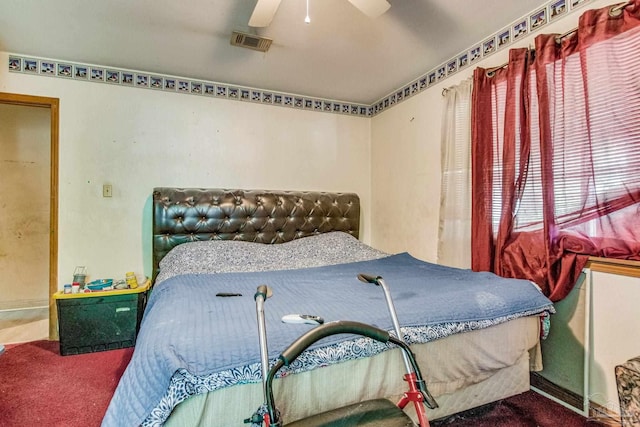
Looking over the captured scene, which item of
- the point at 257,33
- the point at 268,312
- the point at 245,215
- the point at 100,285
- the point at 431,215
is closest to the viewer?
the point at 268,312

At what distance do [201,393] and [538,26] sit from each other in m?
2.63

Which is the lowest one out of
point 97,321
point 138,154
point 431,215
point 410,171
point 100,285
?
point 97,321

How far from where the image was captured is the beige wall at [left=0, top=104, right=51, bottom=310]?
11.7 ft

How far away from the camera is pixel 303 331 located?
117cm

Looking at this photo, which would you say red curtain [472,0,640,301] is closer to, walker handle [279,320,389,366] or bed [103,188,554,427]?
bed [103,188,554,427]

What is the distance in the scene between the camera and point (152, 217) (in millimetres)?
2867

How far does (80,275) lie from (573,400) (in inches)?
139

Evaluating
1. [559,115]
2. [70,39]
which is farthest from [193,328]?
[70,39]

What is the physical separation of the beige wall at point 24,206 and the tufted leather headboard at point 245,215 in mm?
2013

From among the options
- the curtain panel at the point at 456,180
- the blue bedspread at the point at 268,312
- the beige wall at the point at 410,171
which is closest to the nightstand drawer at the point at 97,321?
the blue bedspread at the point at 268,312

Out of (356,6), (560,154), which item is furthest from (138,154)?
→ (560,154)

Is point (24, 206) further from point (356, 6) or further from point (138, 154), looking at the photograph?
point (356, 6)

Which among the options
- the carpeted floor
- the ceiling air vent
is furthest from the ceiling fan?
the carpeted floor

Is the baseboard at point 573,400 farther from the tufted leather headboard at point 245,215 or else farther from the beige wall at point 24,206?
the beige wall at point 24,206
